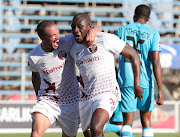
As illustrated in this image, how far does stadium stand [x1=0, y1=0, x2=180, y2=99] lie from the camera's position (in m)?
17.8

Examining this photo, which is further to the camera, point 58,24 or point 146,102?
point 58,24

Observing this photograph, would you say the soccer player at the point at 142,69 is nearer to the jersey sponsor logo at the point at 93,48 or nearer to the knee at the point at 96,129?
the jersey sponsor logo at the point at 93,48

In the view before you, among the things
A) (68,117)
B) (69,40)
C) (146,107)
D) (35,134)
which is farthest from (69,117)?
(146,107)

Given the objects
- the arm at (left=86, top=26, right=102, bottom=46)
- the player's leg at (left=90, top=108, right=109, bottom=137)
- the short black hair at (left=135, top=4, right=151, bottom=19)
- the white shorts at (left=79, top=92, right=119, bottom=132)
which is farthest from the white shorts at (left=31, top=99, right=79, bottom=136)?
the short black hair at (left=135, top=4, right=151, bottom=19)

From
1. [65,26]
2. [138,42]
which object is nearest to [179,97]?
[65,26]

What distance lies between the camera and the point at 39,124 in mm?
4992

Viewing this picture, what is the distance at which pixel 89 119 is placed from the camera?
195 inches

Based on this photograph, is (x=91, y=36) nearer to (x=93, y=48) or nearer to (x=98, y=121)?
(x=93, y=48)

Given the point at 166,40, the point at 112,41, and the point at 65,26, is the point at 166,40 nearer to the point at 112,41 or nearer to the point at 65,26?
the point at 65,26

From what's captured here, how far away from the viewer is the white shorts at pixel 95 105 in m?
4.75

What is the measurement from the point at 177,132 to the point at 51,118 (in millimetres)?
6887

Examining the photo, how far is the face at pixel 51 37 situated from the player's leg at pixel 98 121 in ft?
3.41

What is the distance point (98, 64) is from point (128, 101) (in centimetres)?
140

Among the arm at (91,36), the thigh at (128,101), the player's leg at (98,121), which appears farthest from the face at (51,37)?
the thigh at (128,101)
